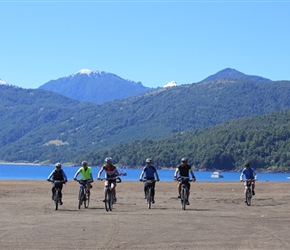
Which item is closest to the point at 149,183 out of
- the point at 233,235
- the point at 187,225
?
the point at 187,225

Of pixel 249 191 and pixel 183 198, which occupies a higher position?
pixel 249 191

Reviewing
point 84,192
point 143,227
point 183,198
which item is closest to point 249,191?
point 183,198

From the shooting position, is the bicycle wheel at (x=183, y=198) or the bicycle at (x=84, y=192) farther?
the bicycle at (x=84, y=192)

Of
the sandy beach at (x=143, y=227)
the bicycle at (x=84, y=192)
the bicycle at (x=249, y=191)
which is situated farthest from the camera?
the bicycle at (x=249, y=191)

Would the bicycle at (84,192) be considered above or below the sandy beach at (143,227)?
above

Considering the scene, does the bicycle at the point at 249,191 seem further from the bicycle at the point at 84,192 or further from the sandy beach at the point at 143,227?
the bicycle at the point at 84,192

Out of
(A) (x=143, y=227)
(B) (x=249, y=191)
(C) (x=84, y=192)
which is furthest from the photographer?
(B) (x=249, y=191)

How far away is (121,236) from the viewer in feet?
58.4

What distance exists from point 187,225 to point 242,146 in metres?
164

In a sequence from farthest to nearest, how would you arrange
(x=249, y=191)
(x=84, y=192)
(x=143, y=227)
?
(x=249, y=191) < (x=84, y=192) < (x=143, y=227)

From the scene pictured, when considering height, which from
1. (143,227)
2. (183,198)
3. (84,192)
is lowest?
(143,227)

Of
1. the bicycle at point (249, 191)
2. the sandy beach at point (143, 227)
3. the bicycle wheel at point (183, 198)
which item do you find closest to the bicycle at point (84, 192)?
the sandy beach at point (143, 227)

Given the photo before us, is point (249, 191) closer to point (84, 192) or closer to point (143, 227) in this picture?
point (84, 192)

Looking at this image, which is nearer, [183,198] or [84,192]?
[183,198]
